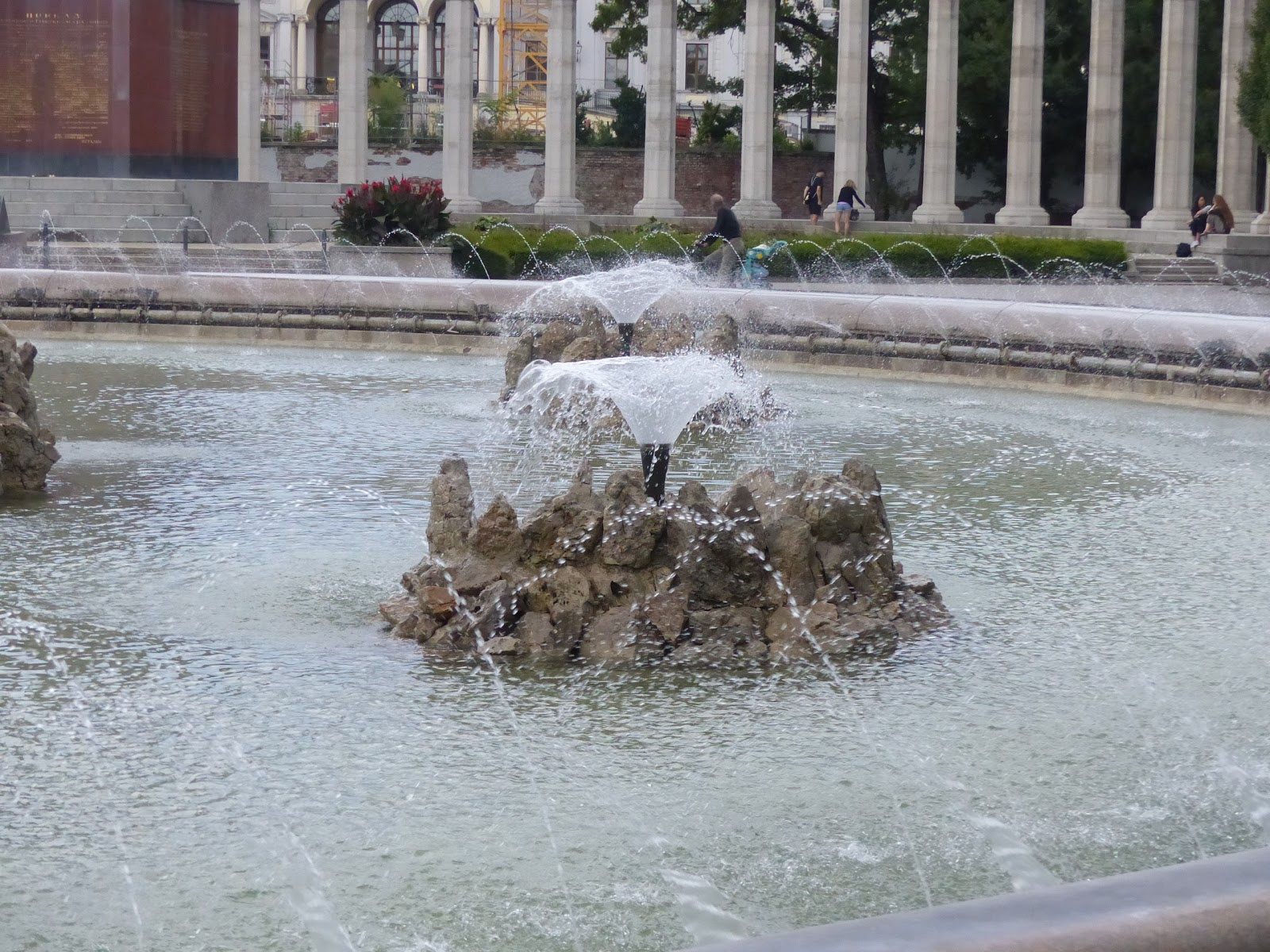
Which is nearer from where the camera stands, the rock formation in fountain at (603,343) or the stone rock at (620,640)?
the stone rock at (620,640)

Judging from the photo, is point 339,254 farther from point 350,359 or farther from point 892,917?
point 892,917

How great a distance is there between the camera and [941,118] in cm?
4172

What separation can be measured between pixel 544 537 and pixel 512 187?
159 ft

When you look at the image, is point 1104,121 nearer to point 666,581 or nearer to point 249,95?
point 249,95

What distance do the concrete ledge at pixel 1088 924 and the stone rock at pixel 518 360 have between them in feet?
46.9

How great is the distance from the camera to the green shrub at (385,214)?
29.5 meters

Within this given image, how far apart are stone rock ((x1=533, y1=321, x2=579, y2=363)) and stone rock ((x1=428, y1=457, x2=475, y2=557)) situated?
25.6 ft

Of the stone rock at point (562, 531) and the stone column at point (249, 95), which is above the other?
the stone column at point (249, 95)

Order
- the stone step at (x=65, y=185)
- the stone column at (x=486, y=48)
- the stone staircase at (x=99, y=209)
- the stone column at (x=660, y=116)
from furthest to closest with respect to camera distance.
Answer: the stone column at (x=486, y=48), the stone column at (x=660, y=116), the stone step at (x=65, y=185), the stone staircase at (x=99, y=209)

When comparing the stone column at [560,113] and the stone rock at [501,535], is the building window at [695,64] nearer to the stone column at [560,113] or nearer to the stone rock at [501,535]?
the stone column at [560,113]

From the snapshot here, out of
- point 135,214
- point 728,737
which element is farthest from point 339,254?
point 728,737

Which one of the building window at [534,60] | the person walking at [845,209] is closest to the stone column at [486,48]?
the building window at [534,60]

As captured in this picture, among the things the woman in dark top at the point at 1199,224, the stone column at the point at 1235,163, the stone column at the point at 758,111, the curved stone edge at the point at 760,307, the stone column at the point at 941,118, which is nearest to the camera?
the curved stone edge at the point at 760,307

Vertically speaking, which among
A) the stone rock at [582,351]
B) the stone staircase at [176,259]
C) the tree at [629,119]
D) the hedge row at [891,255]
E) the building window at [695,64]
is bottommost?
the stone rock at [582,351]
